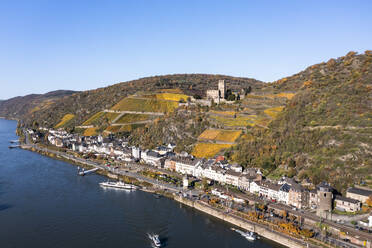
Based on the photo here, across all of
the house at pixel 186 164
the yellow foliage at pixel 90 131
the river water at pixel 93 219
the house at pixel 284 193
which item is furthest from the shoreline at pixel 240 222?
the yellow foliage at pixel 90 131

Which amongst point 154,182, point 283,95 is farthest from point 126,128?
point 283,95

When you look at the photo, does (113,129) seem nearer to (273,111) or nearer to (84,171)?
(84,171)

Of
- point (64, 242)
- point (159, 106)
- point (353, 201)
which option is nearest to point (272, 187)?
point (353, 201)

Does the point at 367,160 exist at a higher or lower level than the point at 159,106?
lower

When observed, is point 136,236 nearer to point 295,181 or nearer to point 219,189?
point 219,189

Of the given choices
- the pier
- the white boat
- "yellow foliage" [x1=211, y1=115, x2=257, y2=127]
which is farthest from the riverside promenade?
"yellow foliage" [x1=211, y1=115, x2=257, y2=127]

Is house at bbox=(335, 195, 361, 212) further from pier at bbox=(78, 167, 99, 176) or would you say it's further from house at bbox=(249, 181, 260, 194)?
pier at bbox=(78, 167, 99, 176)

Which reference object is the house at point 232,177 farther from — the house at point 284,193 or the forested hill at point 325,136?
the house at point 284,193
